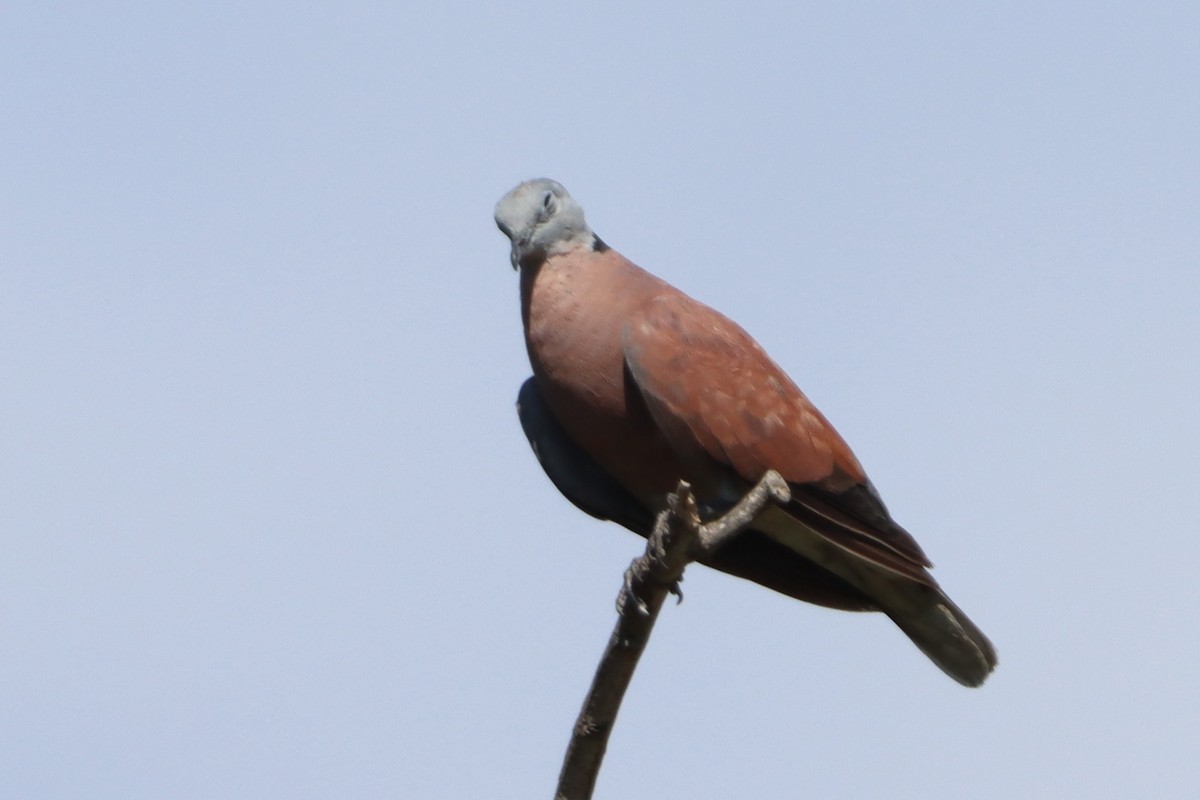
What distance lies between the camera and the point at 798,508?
555 cm

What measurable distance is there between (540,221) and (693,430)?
1.11m

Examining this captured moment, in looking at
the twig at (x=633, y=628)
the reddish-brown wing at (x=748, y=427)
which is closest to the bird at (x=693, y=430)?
the reddish-brown wing at (x=748, y=427)

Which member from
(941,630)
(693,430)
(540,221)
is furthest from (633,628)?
(540,221)

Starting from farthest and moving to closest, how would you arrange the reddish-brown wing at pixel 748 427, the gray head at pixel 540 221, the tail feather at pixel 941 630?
the gray head at pixel 540 221 → the tail feather at pixel 941 630 → the reddish-brown wing at pixel 748 427

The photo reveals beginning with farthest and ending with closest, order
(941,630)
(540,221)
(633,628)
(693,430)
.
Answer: (540,221)
(941,630)
(693,430)
(633,628)

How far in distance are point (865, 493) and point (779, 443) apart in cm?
39

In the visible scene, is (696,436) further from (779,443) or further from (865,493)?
(865,493)

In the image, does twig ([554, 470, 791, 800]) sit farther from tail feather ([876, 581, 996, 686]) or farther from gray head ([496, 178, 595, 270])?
gray head ([496, 178, 595, 270])

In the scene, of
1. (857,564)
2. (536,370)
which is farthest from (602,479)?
(857,564)

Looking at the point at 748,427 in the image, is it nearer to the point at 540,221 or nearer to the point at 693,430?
the point at 693,430

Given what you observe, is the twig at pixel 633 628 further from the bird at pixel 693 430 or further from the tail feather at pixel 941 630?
the tail feather at pixel 941 630

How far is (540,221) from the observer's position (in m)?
6.05

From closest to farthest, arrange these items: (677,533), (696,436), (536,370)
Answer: (677,533) < (696,436) < (536,370)

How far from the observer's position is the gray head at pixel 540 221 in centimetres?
598
